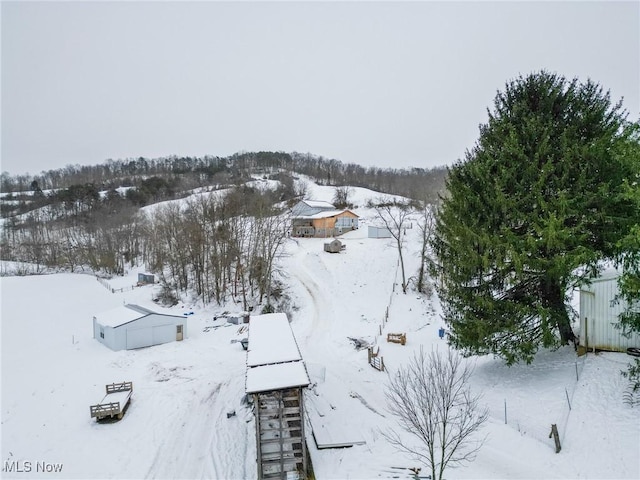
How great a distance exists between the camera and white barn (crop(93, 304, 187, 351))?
2467 centimetres

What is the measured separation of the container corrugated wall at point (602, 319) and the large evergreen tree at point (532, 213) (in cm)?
77

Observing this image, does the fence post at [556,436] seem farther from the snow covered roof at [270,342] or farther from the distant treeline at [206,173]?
the distant treeline at [206,173]

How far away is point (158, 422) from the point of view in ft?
50.6

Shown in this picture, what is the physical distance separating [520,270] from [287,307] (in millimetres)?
22727

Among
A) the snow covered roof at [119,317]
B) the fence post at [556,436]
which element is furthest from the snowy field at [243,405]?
the snow covered roof at [119,317]

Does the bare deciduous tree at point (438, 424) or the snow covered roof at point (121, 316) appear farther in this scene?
the snow covered roof at point (121, 316)

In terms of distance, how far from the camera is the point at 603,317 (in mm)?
13703

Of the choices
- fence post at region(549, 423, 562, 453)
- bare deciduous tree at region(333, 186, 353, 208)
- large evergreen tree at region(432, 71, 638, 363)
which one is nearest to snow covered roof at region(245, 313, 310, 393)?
large evergreen tree at region(432, 71, 638, 363)

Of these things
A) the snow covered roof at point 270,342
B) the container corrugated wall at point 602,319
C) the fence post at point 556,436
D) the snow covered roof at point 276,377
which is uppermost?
the container corrugated wall at point 602,319

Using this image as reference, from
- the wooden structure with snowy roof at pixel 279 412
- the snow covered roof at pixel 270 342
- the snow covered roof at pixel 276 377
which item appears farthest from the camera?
the snow covered roof at pixel 270 342

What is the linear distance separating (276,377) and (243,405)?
5.24 m

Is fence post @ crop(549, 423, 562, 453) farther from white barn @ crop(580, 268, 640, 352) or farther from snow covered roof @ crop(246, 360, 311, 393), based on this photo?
snow covered roof @ crop(246, 360, 311, 393)

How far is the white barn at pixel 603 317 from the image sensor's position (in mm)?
13375

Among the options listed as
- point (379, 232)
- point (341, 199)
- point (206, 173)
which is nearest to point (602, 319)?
point (379, 232)
